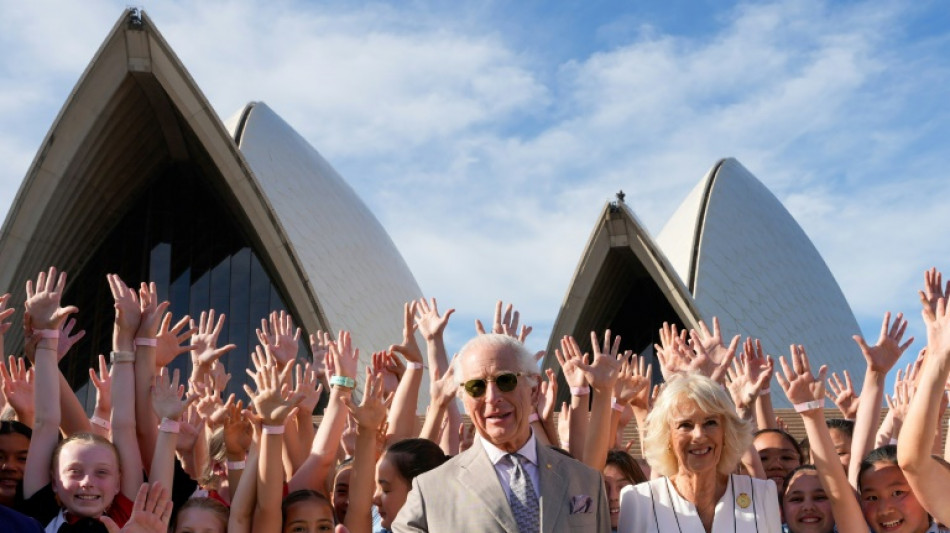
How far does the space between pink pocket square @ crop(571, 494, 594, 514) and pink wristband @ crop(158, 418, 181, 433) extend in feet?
5.13

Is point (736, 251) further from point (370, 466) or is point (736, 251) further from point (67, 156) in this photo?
point (370, 466)

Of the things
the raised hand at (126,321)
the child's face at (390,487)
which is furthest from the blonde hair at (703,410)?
the raised hand at (126,321)

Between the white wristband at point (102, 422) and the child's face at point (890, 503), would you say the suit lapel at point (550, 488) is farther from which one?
the white wristband at point (102, 422)

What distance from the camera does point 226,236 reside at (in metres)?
16.4

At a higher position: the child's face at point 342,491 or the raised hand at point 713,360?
the raised hand at point 713,360

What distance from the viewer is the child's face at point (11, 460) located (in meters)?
3.63

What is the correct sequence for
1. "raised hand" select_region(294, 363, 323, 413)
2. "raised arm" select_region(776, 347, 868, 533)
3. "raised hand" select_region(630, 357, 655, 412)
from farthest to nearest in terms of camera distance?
"raised hand" select_region(630, 357, 655, 412) → "raised hand" select_region(294, 363, 323, 413) → "raised arm" select_region(776, 347, 868, 533)

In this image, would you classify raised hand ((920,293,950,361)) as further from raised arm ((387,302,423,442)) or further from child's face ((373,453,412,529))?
raised arm ((387,302,423,442))

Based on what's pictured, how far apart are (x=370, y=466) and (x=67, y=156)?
12.1 m

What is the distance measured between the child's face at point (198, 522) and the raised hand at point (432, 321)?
122 centimetres

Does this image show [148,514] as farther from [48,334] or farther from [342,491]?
[48,334]

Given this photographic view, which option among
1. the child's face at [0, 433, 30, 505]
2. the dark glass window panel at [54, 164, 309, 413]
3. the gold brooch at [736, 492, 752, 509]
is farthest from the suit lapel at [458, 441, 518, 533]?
the dark glass window panel at [54, 164, 309, 413]

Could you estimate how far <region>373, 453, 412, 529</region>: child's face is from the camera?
3.42 metres

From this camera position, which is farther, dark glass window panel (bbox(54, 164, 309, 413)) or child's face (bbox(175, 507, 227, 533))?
dark glass window panel (bbox(54, 164, 309, 413))
